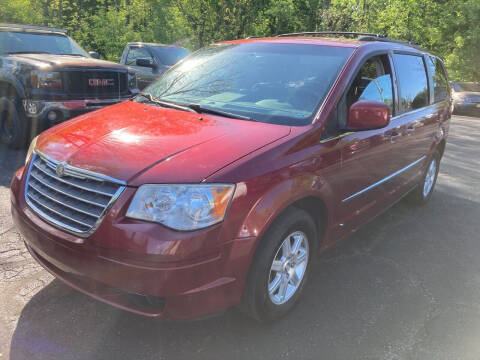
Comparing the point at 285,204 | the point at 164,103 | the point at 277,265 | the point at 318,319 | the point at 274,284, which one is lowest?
the point at 318,319

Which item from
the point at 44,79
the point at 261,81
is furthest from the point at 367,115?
the point at 44,79

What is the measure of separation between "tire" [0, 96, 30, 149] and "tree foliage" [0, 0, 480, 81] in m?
9.90

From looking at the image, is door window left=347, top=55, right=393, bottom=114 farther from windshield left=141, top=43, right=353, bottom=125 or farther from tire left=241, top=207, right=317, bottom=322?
tire left=241, top=207, right=317, bottom=322

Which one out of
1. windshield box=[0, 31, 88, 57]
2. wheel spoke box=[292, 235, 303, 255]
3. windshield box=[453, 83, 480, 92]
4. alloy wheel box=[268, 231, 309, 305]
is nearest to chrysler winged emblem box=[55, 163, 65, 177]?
alloy wheel box=[268, 231, 309, 305]

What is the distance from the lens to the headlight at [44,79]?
5.90 metres

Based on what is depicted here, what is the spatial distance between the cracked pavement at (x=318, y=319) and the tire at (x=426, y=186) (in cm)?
115

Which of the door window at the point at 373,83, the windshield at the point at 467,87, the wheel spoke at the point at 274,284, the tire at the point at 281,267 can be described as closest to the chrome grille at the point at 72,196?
the tire at the point at 281,267

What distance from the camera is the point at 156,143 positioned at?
253 cm

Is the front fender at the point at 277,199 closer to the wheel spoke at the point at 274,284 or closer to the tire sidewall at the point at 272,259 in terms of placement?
the tire sidewall at the point at 272,259

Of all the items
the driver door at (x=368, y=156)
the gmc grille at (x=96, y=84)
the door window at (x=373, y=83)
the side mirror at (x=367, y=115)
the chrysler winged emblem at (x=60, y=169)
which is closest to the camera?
the chrysler winged emblem at (x=60, y=169)

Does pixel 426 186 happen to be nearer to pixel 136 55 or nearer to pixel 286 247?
pixel 286 247

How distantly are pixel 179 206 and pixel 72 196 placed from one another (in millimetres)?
657

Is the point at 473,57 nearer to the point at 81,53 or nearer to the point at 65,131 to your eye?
the point at 81,53

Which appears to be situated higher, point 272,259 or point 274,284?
point 272,259
